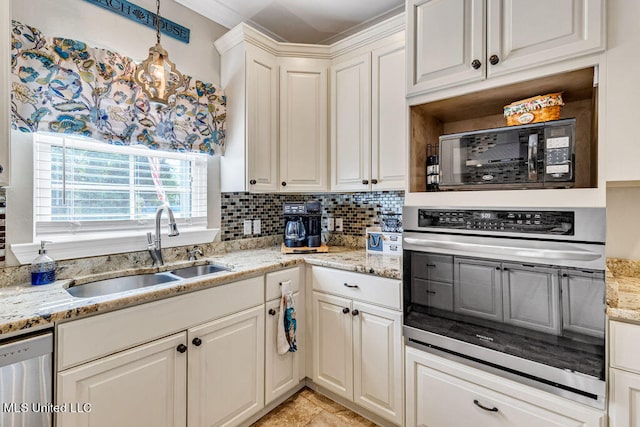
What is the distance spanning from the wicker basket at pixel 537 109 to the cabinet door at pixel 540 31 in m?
0.15

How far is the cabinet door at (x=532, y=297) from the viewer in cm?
123

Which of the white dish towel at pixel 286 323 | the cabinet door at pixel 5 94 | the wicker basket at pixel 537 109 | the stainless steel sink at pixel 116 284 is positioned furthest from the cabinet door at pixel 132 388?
the wicker basket at pixel 537 109

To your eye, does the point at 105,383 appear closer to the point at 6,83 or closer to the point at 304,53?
the point at 6,83

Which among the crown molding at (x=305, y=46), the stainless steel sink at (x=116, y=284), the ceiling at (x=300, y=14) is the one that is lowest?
the stainless steel sink at (x=116, y=284)

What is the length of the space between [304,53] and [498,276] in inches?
77.0

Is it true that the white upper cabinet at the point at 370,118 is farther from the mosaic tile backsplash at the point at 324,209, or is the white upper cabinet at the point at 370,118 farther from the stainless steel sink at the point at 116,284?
the stainless steel sink at the point at 116,284

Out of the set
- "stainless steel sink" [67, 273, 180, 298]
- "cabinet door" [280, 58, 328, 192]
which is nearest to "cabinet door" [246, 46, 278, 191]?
"cabinet door" [280, 58, 328, 192]

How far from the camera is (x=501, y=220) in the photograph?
135 cm

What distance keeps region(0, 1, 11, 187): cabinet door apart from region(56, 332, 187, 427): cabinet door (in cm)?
81

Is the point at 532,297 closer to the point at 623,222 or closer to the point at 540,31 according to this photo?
the point at 623,222

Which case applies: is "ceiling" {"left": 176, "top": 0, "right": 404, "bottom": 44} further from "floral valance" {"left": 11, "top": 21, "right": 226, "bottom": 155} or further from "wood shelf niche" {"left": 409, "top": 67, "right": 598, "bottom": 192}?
"wood shelf niche" {"left": 409, "top": 67, "right": 598, "bottom": 192}

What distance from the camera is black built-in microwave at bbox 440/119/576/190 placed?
1.22 metres

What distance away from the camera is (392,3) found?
2.19m

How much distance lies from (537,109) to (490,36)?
394 millimetres
